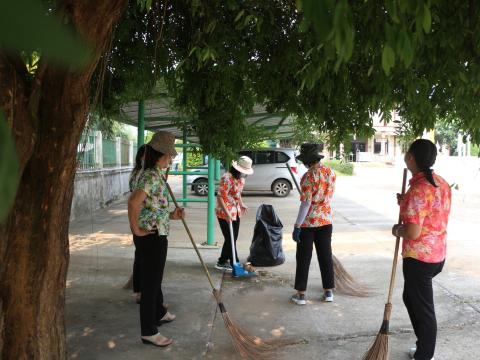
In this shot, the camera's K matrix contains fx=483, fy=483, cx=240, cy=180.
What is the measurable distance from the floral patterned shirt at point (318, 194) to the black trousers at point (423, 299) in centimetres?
146

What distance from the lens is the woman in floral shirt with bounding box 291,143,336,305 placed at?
4812mm

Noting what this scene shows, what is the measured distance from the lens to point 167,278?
18.9 feet

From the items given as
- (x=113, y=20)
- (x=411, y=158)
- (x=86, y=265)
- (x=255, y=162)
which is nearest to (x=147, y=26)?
(x=113, y=20)

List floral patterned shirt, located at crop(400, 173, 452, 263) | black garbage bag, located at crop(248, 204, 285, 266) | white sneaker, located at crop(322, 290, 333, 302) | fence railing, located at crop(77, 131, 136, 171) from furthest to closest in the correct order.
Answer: fence railing, located at crop(77, 131, 136, 171) < black garbage bag, located at crop(248, 204, 285, 266) < white sneaker, located at crop(322, 290, 333, 302) < floral patterned shirt, located at crop(400, 173, 452, 263)

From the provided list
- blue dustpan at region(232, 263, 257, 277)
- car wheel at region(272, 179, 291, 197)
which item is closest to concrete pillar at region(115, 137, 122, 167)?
car wheel at region(272, 179, 291, 197)

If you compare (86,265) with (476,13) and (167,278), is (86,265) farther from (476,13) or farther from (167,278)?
(476,13)

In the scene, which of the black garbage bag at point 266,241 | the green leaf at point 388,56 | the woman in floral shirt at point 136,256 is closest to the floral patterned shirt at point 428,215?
the green leaf at point 388,56

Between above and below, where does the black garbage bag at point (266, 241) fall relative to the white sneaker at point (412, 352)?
above

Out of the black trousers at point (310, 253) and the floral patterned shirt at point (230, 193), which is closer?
the black trousers at point (310, 253)

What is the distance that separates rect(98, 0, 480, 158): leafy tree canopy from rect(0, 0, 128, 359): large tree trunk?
0.81 m

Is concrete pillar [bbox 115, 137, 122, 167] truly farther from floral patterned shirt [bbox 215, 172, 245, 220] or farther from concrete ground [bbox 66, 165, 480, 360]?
floral patterned shirt [bbox 215, 172, 245, 220]

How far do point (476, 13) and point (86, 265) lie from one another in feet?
17.8

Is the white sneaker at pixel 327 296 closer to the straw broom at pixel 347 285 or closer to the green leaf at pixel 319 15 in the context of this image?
the straw broom at pixel 347 285

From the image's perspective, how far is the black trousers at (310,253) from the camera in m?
4.88
